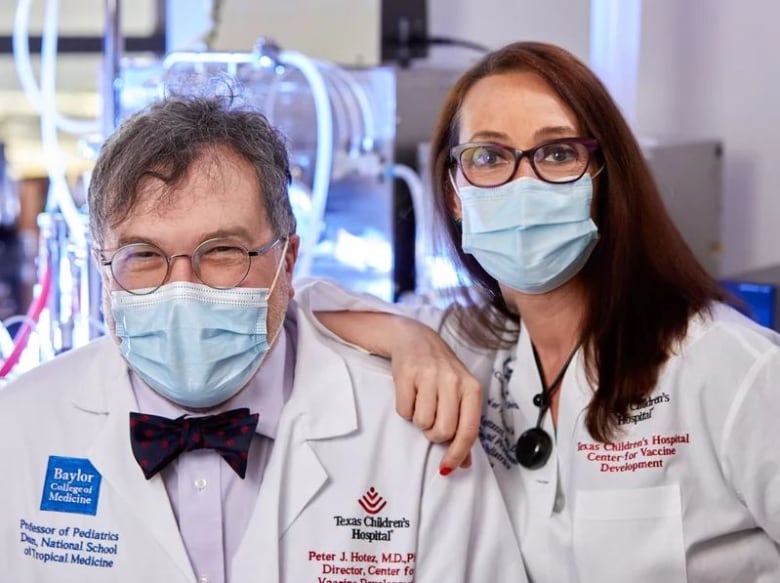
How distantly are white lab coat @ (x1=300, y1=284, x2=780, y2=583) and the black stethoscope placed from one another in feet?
0.05

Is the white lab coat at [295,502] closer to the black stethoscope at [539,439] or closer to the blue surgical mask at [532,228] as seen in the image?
the black stethoscope at [539,439]

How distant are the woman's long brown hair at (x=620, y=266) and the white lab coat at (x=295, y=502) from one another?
9.4 inches

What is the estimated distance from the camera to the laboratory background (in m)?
1.92

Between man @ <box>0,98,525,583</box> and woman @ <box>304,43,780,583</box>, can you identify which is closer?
man @ <box>0,98,525,583</box>

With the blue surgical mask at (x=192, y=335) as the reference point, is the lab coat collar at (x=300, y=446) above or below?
below

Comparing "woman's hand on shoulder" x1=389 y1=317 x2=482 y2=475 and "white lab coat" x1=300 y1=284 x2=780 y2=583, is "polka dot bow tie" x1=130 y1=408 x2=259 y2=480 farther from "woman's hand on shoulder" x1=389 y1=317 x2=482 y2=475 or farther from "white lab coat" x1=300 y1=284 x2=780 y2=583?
"white lab coat" x1=300 y1=284 x2=780 y2=583

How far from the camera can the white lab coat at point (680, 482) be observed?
1.47 meters

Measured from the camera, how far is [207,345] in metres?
1.38

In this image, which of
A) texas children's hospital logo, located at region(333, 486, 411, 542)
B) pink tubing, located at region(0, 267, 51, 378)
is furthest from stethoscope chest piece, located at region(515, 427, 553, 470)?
pink tubing, located at region(0, 267, 51, 378)

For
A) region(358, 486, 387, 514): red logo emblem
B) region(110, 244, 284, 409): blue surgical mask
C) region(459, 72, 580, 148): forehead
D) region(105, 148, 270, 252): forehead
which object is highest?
region(459, 72, 580, 148): forehead

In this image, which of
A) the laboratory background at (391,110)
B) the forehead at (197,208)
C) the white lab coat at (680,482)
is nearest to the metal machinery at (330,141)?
the laboratory background at (391,110)

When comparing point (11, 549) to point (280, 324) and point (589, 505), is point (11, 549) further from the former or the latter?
point (589, 505)

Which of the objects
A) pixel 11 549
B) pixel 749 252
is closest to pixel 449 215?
pixel 11 549

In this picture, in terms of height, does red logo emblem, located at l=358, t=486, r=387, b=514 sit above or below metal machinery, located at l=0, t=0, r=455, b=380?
below
